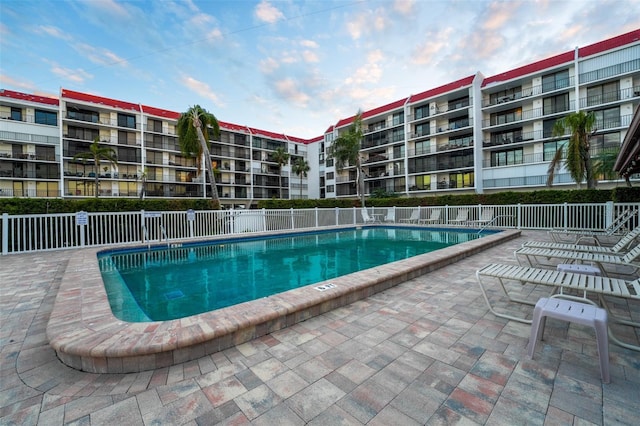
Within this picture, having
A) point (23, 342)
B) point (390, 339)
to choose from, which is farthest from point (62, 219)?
point (390, 339)

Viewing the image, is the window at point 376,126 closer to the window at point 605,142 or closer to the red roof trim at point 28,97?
the window at point 605,142

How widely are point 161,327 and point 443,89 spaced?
30671 millimetres

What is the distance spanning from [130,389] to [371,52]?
13.8 m

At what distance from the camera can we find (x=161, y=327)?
238 cm

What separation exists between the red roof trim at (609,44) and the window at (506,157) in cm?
776

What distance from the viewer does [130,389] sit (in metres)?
1.80

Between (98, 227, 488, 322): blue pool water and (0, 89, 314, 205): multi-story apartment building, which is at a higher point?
(0, 89, 314, 205): multi-story apartment building

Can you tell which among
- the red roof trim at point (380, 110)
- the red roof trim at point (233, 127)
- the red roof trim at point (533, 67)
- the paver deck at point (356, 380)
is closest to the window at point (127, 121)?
the red roof trim at point (233, 127)

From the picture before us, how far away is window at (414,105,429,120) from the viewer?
28766 mm

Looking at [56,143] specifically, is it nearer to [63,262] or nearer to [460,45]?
[63,262]

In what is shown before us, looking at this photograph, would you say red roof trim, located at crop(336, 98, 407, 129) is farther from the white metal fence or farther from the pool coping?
the pool coping

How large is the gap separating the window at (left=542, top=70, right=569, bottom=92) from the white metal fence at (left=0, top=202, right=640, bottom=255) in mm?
16350

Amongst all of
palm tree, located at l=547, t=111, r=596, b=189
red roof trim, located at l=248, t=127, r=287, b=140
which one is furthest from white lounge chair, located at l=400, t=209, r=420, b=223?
red roof trim, located at l=248, t=127, r=287, b=140

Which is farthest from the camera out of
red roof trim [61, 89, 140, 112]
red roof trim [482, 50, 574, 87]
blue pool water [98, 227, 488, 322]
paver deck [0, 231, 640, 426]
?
red roof trim [61, 89, 140, 112]
